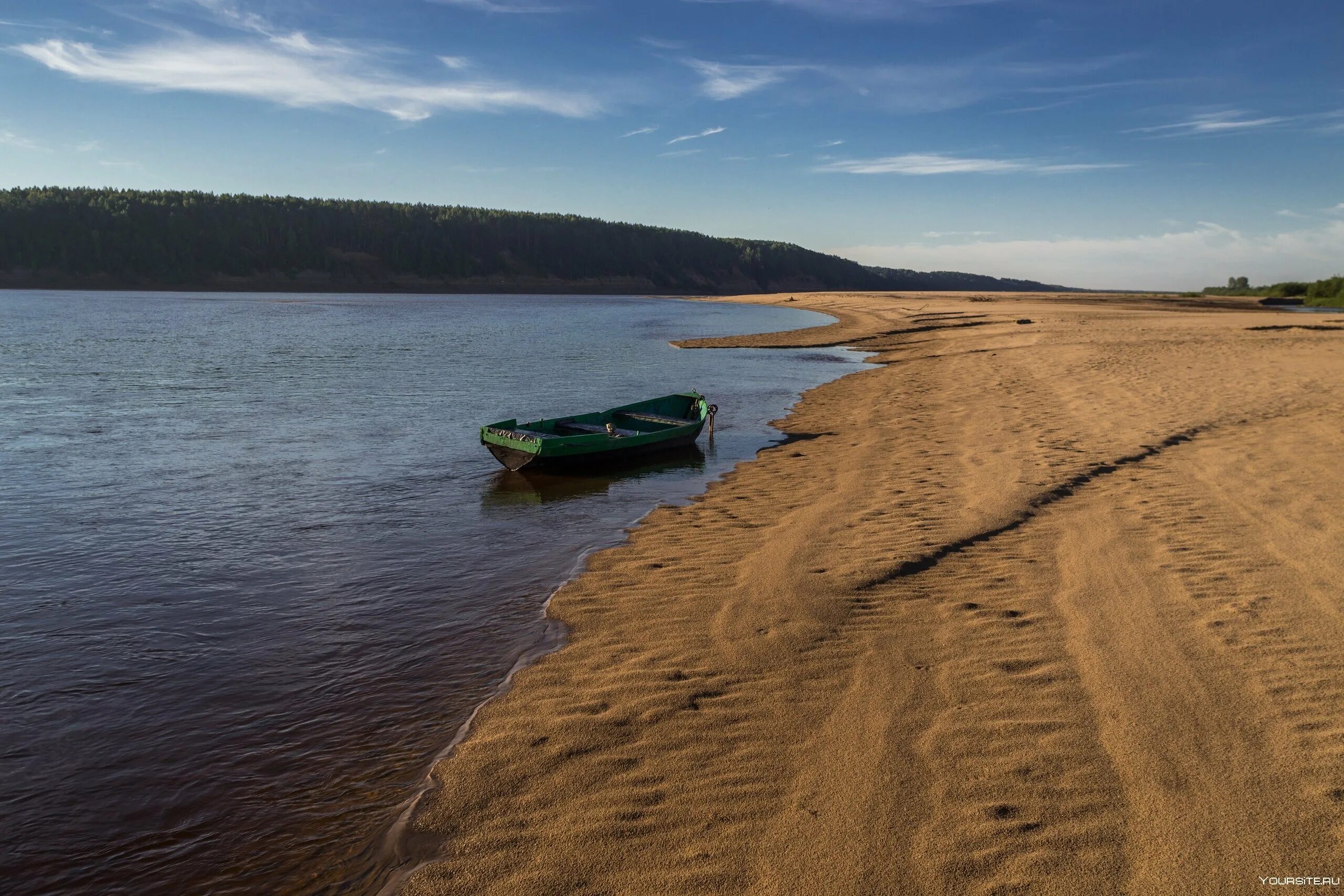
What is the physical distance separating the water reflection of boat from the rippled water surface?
3.3 inches

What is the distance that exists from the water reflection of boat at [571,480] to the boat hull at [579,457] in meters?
0.12

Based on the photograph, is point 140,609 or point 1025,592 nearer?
point 1025,592

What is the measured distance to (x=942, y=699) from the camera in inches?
226

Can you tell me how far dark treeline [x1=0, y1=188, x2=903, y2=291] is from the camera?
11288 cm

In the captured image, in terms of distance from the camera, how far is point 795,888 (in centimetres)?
402

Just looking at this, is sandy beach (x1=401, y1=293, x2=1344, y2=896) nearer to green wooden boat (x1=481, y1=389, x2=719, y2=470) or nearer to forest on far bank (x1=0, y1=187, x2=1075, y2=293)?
green wooden boat (x1=481, y1=389, x2=719, y2=470)

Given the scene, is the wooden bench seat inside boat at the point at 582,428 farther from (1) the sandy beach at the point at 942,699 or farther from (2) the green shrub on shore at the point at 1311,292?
(2) the green shrub on shore at the point at 1311,292

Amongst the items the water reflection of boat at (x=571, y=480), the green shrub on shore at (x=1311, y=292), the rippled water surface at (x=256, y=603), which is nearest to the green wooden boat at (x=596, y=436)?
the water reflection of boat at (x=571, y=480)

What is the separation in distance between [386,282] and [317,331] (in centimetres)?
8966

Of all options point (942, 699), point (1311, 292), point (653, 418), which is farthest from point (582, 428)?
point (1311, 292)

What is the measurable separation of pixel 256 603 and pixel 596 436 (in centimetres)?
683

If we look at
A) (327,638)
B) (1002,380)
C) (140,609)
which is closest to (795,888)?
(327,638)

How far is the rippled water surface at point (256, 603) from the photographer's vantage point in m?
5.07

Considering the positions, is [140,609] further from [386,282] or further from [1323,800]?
[386,282]
